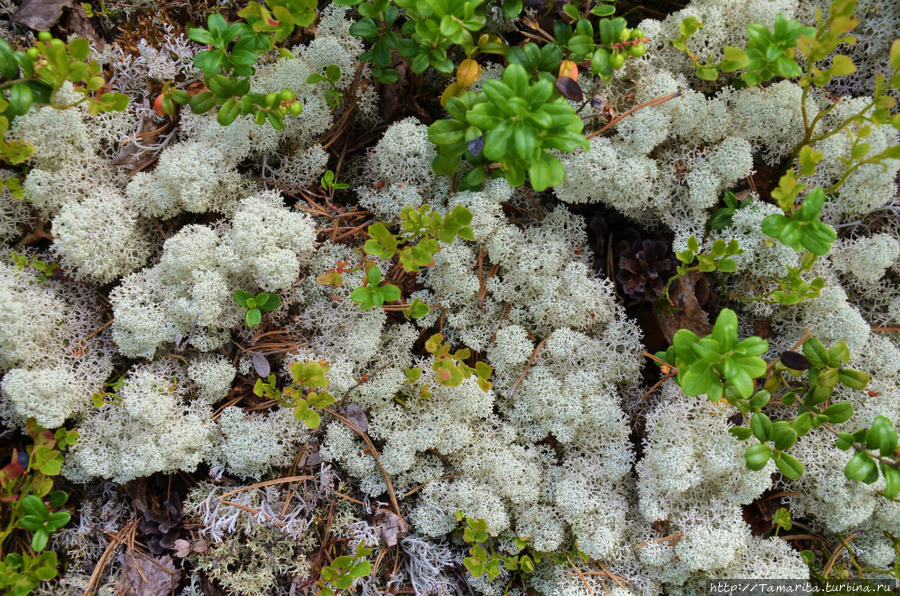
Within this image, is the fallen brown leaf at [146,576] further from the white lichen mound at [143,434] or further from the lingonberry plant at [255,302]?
the lingonberry plant at [255,302]

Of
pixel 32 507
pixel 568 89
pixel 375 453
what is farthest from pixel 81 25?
pixel 375 453

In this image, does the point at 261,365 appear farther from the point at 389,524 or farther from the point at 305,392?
the point at 389,524

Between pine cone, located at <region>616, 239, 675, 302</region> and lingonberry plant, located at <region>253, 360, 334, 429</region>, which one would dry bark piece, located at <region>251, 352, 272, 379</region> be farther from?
pine cone, located at <region>616, 239, 675, 302</region>

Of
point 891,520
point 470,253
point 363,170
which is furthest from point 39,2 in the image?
point 891,520

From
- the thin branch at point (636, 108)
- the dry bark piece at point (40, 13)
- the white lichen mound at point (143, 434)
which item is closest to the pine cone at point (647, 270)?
the thin branch at point (636, 108)

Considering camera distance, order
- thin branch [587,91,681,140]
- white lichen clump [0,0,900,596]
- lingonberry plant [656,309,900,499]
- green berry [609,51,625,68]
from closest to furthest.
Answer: lingonberry plant [656,309,900,499] < green berry [609,51,625,68] < white lichen clump [0,0,900,596] < thin branch [587,91,681,140]

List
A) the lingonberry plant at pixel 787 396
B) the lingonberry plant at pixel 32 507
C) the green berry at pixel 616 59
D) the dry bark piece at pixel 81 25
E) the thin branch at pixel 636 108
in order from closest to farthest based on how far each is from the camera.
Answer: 1. the lingonberry plant at pixel 787 396
2. the lingonberry plant at pixel 32 507
3. the green berry at pixel 616 59
4. the thin branch at pixel 636 108
5. the dry bark piece at pixel 81 25

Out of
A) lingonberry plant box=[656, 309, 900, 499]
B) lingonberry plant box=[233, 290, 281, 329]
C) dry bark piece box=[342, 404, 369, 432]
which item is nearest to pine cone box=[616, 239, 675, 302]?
lingonberry plant box=[656, 309, 900, 499]

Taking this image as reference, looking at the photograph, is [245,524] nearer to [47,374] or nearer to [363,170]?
[47,374]

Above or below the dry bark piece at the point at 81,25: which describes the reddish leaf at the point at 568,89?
above
